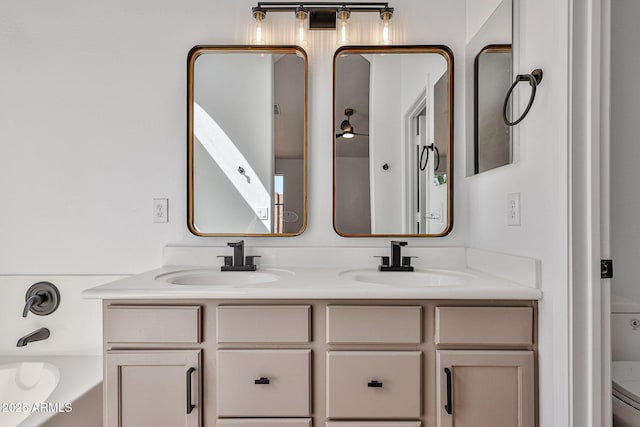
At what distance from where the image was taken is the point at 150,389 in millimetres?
1271

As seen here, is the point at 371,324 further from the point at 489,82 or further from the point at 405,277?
the point at 489,82

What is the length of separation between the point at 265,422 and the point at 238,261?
0.66 meters

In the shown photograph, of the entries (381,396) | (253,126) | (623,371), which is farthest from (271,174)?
(623,371)

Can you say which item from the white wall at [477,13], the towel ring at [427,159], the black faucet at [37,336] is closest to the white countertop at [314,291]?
the towel ring at [427,159]

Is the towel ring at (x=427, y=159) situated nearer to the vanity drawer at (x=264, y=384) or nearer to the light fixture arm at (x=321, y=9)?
the light fixture arm at (x=321, y=9)

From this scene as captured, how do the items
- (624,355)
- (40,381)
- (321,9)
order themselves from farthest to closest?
(321,9)
(40,381)
(624,355)

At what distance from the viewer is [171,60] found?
1.82 m

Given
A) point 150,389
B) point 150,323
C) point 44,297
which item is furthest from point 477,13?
point 44,297

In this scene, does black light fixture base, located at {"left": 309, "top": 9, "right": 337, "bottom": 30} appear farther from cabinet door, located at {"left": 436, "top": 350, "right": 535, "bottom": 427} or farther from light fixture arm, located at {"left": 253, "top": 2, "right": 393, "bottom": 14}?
cabinet door, located at {"left": 436, "top": 350, "right": 535, "bottom": 427}

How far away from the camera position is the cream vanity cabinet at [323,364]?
1262 mm

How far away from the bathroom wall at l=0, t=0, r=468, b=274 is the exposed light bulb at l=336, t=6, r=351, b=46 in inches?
2.5

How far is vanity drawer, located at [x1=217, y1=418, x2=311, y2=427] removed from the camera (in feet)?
4.15

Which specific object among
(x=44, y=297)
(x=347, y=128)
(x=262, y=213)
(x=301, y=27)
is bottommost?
(x=44, y=297)

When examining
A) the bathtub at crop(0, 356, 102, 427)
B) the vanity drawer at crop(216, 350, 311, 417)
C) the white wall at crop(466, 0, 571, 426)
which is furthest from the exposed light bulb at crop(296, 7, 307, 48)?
the bathtub at crop(0, 356, 102, 427)
